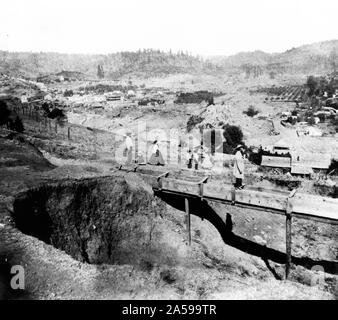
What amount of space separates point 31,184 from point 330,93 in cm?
8276

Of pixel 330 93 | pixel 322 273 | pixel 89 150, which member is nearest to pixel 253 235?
pixel 322 273

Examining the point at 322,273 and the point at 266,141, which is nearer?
the point at 322,273

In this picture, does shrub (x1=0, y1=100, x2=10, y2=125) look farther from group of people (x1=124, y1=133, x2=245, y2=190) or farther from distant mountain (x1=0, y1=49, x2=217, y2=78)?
distant mountain (x1=0, y1=49, x2=217, y2=78)

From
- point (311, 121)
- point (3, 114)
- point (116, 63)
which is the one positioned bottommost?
point (311, 121)

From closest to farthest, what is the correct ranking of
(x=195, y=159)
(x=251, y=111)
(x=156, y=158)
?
(x=156, y=158), (x=195, y=159), (x=251, y=111)

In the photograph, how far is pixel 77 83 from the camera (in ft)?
385

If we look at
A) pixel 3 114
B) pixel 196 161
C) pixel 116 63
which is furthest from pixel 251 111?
pixel 116 63

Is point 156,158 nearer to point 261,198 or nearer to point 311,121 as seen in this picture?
point 261,198

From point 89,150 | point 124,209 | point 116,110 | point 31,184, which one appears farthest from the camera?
point 116,110

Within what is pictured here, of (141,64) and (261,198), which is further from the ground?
(141,64)

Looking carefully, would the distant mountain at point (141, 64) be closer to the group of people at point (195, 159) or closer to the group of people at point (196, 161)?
the group of people at point (196, 161)

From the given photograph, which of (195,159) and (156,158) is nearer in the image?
(156,158)

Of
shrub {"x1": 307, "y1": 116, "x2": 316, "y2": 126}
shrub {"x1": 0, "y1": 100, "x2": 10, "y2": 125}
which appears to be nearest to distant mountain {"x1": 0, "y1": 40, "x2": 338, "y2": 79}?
shrub {"x1": 307, "y1": 116, "x2": 316, "y2": 126}
